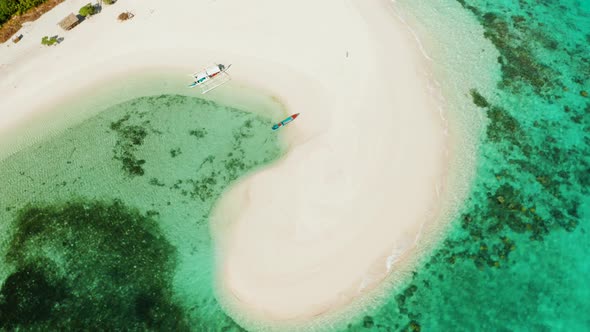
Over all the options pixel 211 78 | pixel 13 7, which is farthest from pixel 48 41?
pixel 211 78

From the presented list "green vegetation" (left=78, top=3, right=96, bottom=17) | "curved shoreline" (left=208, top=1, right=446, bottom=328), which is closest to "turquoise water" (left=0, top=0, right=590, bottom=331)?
"curved shoreline" (left=208, top=1, right=446, bottom=328)

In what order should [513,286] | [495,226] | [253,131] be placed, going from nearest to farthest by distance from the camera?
[513,286]
[495,226]
[253,131]

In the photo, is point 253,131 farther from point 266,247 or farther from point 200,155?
point 266,247

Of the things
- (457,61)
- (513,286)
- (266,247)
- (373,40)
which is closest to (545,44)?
(457,61)

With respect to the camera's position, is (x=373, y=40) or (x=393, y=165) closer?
(x=393, y=165)

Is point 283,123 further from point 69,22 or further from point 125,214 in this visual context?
point 69,22

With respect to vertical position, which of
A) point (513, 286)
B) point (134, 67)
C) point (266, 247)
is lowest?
point (513, 286)
